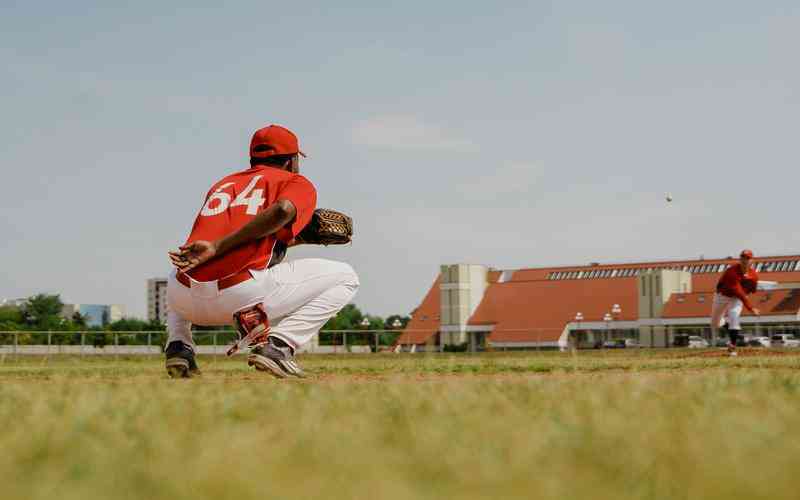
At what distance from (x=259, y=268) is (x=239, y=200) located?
0.40 m

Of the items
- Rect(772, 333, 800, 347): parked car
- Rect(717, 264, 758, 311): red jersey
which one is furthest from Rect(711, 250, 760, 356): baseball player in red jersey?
Rect(772, 333, 800, 347): parked car

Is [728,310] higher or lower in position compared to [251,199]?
lower

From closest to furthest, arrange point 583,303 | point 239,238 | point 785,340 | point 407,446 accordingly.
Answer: point 407,446
point 239,238
point 785,340
point 583,303

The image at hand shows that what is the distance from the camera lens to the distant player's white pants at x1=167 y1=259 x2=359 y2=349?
566 centimetres

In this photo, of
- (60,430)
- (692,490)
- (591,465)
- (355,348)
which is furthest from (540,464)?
(355,348)

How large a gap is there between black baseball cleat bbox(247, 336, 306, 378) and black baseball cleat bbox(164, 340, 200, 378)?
2.14 feet

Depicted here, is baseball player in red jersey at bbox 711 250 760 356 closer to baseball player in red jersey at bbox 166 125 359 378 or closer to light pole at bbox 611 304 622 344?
baseball player in red jersey at bbox 166 125 359 378

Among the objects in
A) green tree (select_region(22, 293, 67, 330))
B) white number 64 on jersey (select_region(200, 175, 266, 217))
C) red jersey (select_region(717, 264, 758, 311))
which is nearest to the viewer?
white number 64 on jersey (select_region(200, 175, 266, 217))

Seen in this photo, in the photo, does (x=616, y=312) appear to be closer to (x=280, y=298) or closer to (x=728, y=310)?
(x=728, y=310)

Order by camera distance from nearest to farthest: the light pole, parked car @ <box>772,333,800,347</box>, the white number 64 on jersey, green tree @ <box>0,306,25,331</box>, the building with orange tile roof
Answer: the white number 64 on jersey
parked car @ <box>772,333,800,347</box>
the building with orange tile roof
the light pole
green tree @ <box>0,306,25,331</box>

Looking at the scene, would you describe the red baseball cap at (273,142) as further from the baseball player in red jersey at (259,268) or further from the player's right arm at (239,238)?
the player's right arm at (239,238)

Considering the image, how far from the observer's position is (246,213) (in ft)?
18.4

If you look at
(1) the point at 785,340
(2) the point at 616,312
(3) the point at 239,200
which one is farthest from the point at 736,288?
(2) the point at 616,312

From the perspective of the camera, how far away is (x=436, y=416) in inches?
107
